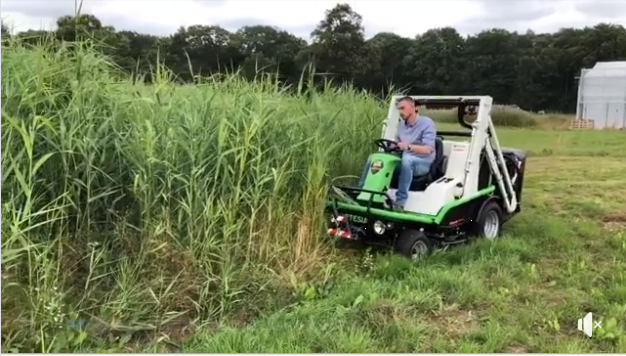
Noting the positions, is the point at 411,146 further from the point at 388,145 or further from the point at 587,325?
the point at 587,325

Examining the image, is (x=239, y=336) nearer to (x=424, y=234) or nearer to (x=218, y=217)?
(x=218, y=217)

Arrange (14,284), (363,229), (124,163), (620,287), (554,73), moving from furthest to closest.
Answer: (554,73) → (363,229) → (620,287) → (124,163) → (14,284)

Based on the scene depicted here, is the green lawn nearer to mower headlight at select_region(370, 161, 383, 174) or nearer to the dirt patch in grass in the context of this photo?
the dirt patch in grass

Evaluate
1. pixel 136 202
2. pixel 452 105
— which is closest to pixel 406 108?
pixel 452 105

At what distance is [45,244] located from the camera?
10.6 ft

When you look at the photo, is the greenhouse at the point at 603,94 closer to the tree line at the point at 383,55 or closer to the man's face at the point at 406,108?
the tree line at the point at 383,55

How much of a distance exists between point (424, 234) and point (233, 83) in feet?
5.98

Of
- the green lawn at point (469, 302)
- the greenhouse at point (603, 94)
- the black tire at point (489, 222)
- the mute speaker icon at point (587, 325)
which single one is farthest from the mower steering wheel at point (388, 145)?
the greenhouse at point (603, 94)

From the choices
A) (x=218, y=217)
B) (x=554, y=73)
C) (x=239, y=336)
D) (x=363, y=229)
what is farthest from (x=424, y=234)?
(x=554, y=73)

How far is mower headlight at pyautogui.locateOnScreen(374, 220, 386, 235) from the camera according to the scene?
4.70 metres

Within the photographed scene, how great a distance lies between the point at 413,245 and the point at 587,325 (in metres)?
1.43

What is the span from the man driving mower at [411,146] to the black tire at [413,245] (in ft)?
0.99

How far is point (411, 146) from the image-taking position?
16.7 feet

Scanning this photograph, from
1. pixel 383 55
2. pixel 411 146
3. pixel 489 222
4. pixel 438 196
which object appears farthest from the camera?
pixel 383 55
